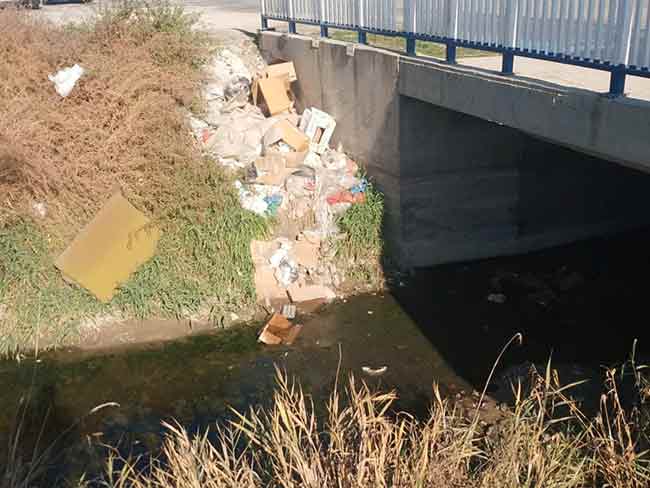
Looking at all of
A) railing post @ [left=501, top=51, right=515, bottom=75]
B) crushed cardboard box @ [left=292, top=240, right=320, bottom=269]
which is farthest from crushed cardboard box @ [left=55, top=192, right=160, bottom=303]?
railing post @ [left=501, top=51, right=515, bottom=75]

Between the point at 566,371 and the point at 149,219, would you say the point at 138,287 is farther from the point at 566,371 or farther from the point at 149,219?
the point at 566,371

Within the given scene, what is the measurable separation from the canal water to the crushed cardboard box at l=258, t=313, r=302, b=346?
4.8 inches

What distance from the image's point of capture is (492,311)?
7.75 meters

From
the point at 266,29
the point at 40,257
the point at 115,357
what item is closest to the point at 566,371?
the point at 115,357

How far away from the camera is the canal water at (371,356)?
240 inches

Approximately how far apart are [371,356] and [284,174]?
2944 mm

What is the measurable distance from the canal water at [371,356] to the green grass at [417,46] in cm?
287

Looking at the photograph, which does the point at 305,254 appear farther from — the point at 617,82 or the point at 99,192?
the point at 617,82

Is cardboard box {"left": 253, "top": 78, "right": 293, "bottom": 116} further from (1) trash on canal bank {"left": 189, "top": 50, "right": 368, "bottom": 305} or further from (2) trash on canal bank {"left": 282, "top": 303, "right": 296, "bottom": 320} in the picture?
(2) trash on canal bank {"left": 282, "top": 303, "right": 296, "bottom": 320}

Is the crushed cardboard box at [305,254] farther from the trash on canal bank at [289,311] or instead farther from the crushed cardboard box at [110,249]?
the crushed cardboard box at [110,249]

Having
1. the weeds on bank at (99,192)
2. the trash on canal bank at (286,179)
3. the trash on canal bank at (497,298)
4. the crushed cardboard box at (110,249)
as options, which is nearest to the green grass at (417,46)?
the trash on canal bank at (286,179)

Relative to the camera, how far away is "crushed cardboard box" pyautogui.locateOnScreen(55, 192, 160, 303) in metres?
7.43

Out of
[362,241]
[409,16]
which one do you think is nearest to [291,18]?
[409,16]

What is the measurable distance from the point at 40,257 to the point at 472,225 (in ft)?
17.6
